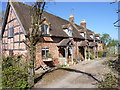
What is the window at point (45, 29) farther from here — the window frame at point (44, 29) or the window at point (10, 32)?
the window at point (10, 32)

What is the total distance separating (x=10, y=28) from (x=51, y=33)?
19.3 ft

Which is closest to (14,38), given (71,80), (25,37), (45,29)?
(25,37)

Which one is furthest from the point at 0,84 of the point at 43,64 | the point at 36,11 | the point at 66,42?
the point at 66,42

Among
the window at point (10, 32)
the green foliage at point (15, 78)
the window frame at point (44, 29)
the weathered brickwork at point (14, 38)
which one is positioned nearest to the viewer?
the green foliage at point (15, 78)

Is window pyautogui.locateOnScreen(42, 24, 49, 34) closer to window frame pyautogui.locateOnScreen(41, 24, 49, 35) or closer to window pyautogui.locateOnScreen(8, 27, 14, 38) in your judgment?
window frame pyautogui.locateOnScreen(41, 24, 49, 35)

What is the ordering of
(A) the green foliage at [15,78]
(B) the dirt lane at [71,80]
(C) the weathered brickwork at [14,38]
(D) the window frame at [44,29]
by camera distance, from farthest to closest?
(D) the window frame at [44,29], (C) the weathered brickwork at [14,38], (B) the dirt lane at [71,80], (A) the green foliage at [15,78]

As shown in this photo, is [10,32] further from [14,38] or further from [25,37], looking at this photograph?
[25,37]

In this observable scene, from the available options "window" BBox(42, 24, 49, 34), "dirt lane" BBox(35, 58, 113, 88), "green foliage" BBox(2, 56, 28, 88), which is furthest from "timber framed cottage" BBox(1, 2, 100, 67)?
"green foliage" BBox(2, 56, 28, 88)

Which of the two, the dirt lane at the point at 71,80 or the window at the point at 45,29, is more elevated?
the window at the point at 45,29

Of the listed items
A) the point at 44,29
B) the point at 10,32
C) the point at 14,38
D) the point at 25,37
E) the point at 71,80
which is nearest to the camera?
the point at 71,80

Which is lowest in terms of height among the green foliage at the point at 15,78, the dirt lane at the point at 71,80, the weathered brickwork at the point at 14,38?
the dirt lane at the point at 71,80

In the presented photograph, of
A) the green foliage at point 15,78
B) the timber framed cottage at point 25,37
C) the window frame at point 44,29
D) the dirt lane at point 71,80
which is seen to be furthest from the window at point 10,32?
the dirt lane at point 71,80

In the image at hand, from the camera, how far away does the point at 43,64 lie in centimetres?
1341

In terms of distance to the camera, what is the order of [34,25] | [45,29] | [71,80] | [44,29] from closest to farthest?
[34,25]
[71,80]
[44,29]
[45,29]
